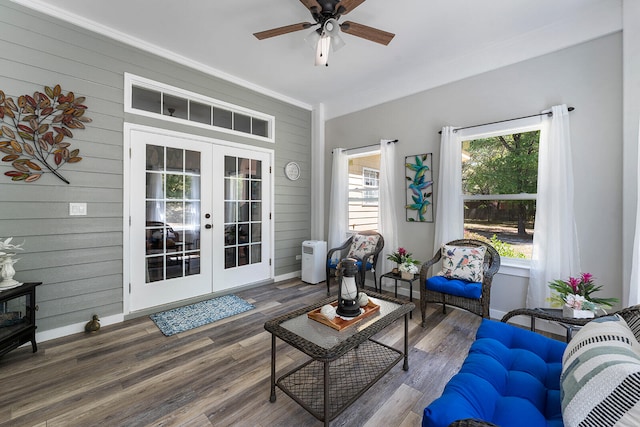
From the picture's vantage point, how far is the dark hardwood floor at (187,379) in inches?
66.3

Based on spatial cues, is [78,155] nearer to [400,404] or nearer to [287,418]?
[287,418]

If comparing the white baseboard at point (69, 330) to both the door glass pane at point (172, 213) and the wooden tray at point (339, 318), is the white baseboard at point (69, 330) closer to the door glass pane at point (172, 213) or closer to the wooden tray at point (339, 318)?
the door glass pane at point (172, 213)

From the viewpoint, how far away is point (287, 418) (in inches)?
66.1

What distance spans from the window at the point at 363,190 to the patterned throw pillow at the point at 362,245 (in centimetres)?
33

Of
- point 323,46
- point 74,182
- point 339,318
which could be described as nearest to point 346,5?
point 323,46

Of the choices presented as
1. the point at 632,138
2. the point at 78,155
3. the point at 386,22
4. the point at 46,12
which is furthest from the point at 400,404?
the point at 46,12

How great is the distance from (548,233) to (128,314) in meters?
4.50

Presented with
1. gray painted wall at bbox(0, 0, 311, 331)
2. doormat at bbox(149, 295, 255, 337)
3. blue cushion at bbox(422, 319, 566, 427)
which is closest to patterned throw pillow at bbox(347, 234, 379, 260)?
doormat at bbox(149, 295, 255, 337)

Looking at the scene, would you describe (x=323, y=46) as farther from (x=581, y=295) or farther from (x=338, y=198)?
(x=581, y=295)

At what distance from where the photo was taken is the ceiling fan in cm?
222

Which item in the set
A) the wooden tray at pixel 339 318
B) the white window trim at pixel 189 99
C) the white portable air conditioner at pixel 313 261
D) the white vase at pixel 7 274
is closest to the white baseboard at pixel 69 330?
the white vase at pixel 7 274

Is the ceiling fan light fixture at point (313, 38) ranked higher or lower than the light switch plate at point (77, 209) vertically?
higher

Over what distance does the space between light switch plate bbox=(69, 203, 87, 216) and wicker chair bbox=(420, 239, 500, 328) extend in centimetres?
354

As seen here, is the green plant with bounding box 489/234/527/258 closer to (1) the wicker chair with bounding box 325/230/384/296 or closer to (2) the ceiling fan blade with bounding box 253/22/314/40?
(1) the wicker chair with bounding box 325/230/384/296
